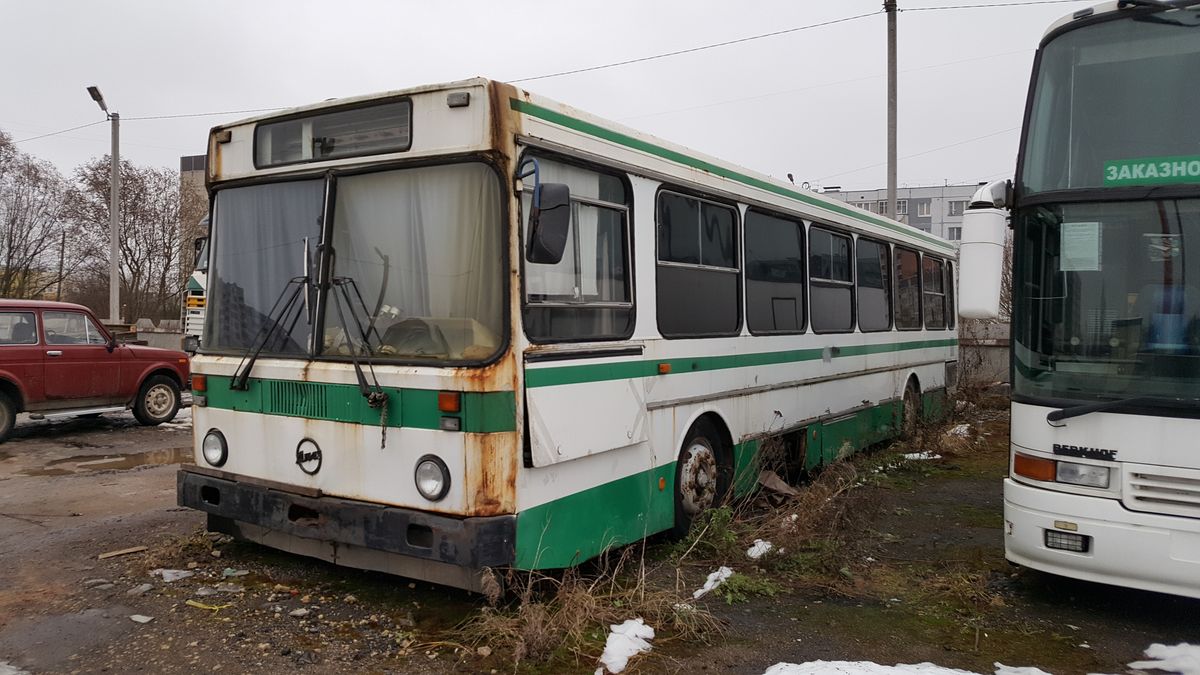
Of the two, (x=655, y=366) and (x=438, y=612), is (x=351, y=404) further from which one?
(x=655, y=366)

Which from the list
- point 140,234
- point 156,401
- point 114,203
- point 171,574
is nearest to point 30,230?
point 140,234

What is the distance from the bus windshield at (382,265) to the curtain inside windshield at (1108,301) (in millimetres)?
3012

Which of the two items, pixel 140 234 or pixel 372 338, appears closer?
pixel 372 338

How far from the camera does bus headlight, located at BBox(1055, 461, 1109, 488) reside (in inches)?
175

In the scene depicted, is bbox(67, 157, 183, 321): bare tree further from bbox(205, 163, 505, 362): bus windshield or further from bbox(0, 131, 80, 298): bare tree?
bbox(205, 163, 505, 362): bus windshield

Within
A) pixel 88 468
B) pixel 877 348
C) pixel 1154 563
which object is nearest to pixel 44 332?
pixel 88 468

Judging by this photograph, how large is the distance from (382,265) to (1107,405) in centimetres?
396

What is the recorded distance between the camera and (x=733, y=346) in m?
6.62

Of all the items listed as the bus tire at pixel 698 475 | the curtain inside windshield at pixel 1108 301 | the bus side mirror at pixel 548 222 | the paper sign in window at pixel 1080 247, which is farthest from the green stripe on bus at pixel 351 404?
the paper sign in window at pixel 1080 247

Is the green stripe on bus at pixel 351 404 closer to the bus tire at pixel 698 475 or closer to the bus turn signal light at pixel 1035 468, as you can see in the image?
the bus tire at pixel 698 475

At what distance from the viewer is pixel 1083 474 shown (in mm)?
4496

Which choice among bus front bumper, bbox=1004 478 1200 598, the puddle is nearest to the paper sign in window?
bus front bumper, bbox=1004 478 1200 598

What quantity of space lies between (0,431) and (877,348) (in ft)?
36.2

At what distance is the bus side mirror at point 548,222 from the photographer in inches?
169
